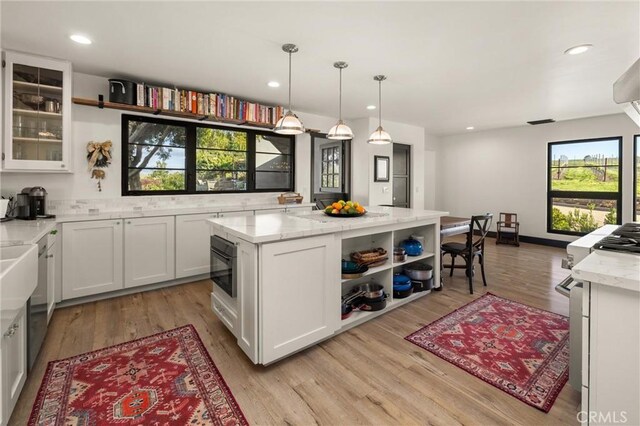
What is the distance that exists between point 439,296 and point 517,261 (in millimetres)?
2440

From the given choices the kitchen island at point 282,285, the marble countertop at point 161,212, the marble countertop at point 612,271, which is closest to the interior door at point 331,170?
the marble countertop at point 161,212

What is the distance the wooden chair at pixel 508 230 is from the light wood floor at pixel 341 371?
3251 mm

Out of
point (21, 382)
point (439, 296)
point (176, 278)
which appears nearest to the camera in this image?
point (21, 382)

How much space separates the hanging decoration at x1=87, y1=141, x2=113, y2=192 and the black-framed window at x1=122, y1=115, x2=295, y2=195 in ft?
0.64

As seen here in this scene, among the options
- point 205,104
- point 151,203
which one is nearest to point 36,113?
point 151,203

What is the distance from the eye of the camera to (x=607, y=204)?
5617 mm

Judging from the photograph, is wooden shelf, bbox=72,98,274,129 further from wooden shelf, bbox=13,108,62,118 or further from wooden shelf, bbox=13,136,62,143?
wooden shelf, bbox=13,136,62,143

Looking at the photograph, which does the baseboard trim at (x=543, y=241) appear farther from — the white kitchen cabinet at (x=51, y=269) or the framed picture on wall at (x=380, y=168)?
the white kitchen cabinet at (x=51, y=269)

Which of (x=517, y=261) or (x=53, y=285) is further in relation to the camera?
(x=517, y=261)

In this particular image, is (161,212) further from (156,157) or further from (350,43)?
(350,43)

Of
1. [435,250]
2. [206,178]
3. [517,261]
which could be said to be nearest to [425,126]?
[517,261]

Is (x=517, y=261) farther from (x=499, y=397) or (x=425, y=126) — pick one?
(x=499, y=397)

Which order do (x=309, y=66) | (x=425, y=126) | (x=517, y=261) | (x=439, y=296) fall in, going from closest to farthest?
1. (x=309, y=66)
2. (x=439, y=296)
3. (x=517, y=261)
4. (x=425, y=126)

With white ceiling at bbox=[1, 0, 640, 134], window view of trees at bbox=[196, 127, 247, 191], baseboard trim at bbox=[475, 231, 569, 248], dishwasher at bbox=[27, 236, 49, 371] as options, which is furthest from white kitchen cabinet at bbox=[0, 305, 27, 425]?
baseboard trim at bbox=[475, 231, 569, 248]
